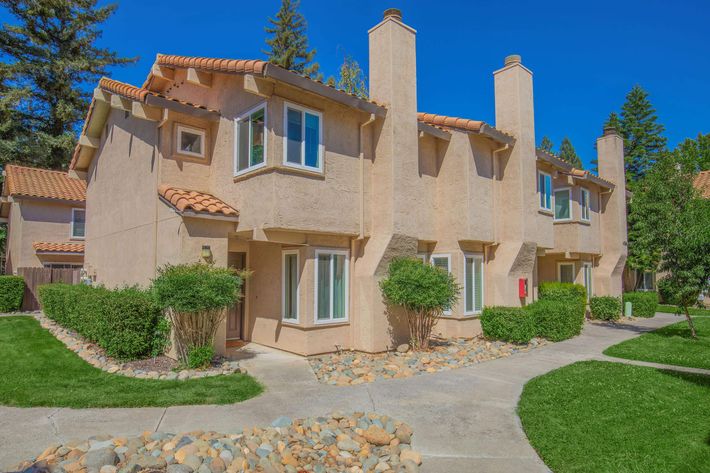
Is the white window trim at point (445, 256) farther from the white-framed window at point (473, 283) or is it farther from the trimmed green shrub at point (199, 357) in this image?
the trimmed green shrub at point (199, 357)

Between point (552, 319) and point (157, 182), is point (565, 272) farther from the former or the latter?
point (157, 182)

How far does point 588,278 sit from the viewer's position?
2359 cm

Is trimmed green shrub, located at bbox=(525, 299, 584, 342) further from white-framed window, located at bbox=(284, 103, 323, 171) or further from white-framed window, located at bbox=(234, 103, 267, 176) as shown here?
white-framed window, located at bbox=(234, 103, 267, 176)

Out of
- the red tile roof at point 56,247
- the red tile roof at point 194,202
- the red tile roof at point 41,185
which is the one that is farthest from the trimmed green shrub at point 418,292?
the red tile roof at point 41,185

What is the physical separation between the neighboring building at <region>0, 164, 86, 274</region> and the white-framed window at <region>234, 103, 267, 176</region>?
55.7 ft

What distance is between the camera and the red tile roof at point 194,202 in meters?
10.7

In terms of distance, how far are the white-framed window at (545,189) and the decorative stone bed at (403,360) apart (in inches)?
279

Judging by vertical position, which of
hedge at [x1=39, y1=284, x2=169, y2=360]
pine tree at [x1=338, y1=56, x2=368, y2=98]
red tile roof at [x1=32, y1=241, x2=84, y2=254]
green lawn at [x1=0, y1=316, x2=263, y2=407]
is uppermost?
pine tree at [x1=338, y1=56, x2=368, y2=98]

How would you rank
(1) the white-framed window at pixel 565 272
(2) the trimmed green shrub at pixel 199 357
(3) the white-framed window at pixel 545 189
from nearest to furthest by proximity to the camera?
(2) the trimmed green shrub at pixel 199 357, (3) the white-framed window at pixel 545 189, (1) the white-framed window at pixel 565 272

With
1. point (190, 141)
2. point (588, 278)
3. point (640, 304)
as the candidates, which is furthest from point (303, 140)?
point (640, 304)

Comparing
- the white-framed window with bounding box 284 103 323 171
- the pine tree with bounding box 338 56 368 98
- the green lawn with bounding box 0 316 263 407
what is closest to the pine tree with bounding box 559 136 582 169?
the pine tree with bounding box 338 56 368 98

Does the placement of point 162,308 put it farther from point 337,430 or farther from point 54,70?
point 54,70

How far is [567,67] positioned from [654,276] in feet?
55.4

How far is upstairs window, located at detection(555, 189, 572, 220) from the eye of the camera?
21.8 meters
